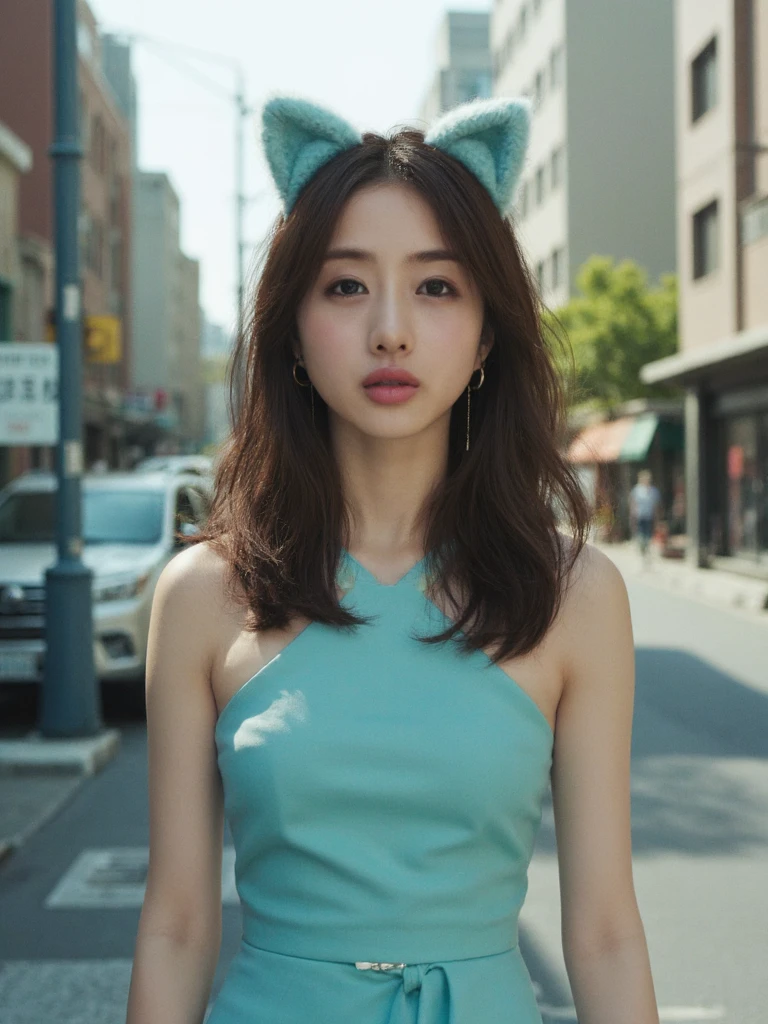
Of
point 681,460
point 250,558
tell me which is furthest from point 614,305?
point 250,558

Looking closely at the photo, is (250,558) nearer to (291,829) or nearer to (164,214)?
(291,829)

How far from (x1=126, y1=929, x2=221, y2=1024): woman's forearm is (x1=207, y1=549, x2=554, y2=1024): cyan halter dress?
2.3 inches

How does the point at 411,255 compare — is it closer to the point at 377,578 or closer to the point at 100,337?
the point at 377,578

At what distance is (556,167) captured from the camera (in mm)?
45969

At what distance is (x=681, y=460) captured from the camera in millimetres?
32906

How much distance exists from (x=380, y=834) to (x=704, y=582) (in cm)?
2064

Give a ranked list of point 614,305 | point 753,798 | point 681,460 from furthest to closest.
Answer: point 614,305 → point 681,460 → point 753,798

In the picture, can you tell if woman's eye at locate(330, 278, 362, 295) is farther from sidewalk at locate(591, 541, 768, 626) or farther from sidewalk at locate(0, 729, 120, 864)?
sidewalk at locate(591, 541, 768, 626)

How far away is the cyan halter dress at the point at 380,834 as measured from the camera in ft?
5.32

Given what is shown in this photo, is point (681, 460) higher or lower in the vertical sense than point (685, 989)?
higher

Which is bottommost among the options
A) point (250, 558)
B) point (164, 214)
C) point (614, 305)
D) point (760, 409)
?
point (250, 558)

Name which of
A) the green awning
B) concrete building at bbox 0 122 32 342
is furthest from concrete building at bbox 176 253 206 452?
concrete building at bbox 0 122 32 342

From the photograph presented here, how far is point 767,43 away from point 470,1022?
22.9 metres

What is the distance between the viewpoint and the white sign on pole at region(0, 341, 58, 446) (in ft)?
30.6
